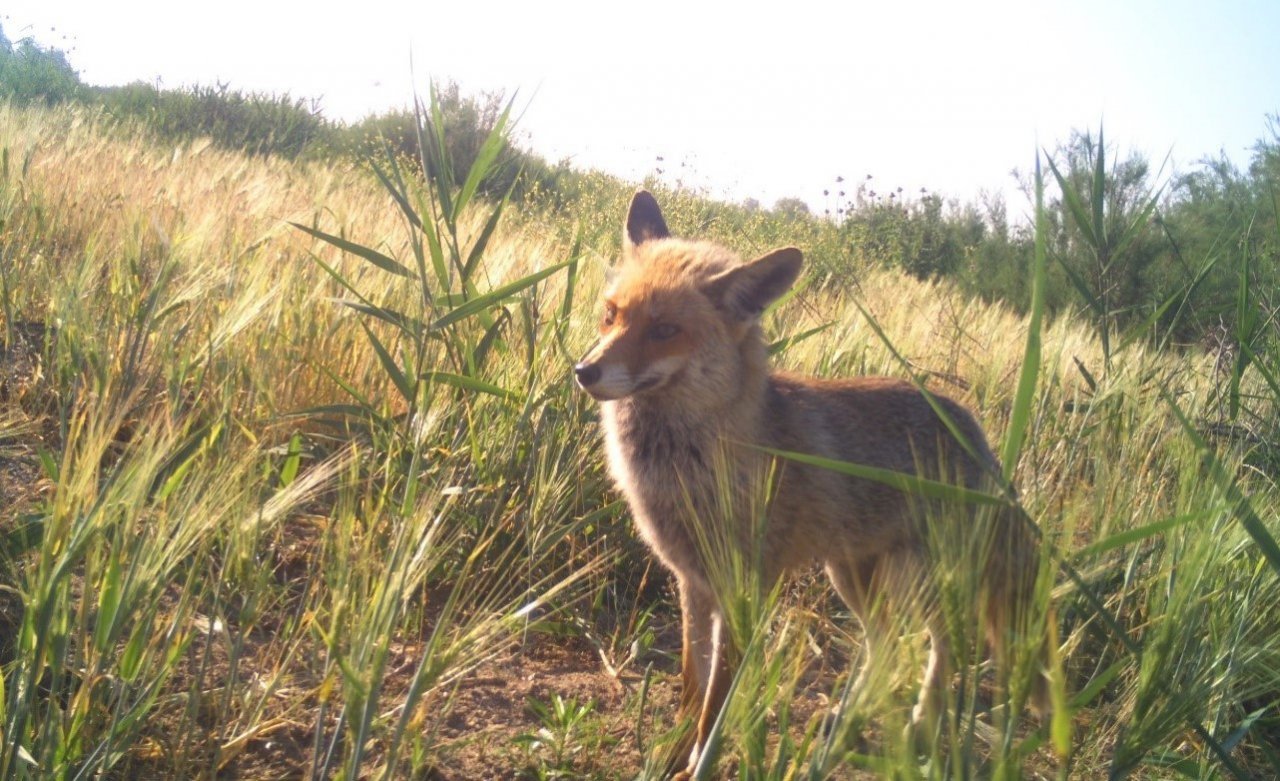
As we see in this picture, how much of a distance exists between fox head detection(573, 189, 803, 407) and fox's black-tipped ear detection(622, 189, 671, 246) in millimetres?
540

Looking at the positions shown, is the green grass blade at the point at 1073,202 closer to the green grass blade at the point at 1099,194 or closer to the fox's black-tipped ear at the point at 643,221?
the green grass blade at the point at 1099,194

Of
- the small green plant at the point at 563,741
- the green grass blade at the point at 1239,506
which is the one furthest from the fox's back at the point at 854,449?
the green grass blade at the point at 1239,506

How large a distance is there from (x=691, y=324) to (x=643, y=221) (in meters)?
0.95

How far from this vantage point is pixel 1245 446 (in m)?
3.71

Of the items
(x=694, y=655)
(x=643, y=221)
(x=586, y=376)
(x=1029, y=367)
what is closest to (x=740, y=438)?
(x=586, y=376)

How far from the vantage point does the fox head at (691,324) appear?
333cm

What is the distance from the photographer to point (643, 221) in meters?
4.24

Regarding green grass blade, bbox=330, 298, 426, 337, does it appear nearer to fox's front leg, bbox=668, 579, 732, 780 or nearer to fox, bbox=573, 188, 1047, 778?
fox, bbox=573, 188, 1047, 778

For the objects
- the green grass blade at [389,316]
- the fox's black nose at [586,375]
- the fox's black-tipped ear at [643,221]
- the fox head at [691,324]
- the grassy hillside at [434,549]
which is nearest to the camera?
the grassy hillside at [434,549]

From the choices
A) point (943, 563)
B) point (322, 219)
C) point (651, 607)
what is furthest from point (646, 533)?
point (322, 219)

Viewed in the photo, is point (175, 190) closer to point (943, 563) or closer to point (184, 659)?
point (184, 659)

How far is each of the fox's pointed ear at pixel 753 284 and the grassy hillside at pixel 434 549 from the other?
2.01 ft

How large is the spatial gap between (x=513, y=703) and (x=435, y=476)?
2.83 ft

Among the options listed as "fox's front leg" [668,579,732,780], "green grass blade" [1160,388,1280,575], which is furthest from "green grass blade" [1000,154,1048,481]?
"fox's front leg" [668,579,732,780]
